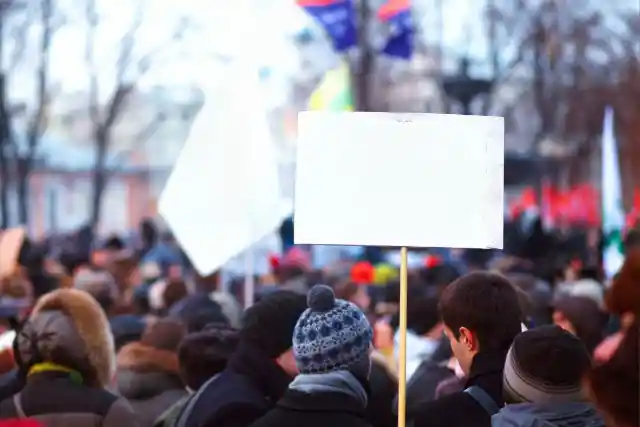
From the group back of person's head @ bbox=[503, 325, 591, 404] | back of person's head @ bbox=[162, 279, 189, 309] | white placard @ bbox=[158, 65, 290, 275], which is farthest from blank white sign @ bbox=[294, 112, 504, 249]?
back of person's head @ bbox=[162, 279, 189, 309]

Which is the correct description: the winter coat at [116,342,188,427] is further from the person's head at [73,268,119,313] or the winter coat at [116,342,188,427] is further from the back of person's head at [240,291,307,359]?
the person's head at [73,268,119,313]

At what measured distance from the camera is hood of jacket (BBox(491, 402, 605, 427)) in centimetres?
420

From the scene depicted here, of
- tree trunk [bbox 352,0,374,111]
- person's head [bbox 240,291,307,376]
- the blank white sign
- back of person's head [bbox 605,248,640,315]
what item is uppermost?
tree trunk [bbox 352,0,374,111]

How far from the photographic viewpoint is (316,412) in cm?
462

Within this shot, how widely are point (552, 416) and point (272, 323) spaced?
1468 mm

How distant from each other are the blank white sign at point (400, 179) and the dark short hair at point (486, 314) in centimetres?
17

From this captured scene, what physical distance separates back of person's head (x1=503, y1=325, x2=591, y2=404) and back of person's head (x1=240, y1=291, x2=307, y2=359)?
4.02ft

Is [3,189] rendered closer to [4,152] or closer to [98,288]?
[4,152]

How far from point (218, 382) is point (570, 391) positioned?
1578 millimetres

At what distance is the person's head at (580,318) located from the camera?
812 centimetres

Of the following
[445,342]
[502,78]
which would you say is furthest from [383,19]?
[502,78]

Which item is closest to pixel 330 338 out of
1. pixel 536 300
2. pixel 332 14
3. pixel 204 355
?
pixel 204 355

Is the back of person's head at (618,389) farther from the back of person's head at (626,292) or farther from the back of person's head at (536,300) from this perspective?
the back of person's head at (536,300)

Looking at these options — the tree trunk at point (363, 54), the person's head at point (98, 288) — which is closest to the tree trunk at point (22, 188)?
the tree trunk at point (363, 54)
